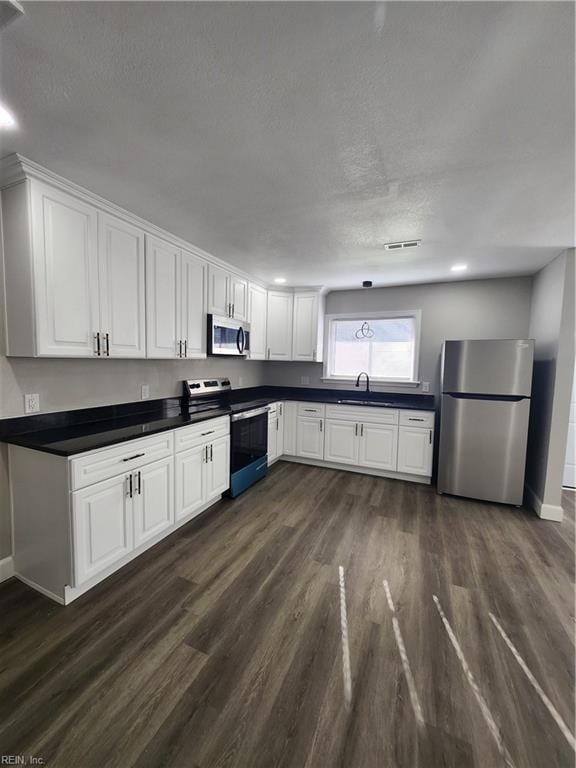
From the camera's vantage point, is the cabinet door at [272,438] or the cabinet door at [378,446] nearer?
the cabinet door at [378,446]

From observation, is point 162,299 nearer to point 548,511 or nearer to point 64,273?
point 64,273

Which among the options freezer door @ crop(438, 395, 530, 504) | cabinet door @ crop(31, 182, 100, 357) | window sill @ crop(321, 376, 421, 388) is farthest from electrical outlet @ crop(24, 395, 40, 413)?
freezer door @ crop(438, 395, 530, 504)

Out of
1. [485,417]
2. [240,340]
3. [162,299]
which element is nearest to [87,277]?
[162,299]

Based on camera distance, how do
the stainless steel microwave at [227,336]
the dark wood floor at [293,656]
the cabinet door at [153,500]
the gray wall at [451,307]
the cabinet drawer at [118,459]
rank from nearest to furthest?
1. the dark wood floor at [293,656]
2. the cabinet drawer at [118,459]
3. the cabinet door at [153,500]
4. the stainless steel microwave at [227,336]
5. the gray wall at [451,307]

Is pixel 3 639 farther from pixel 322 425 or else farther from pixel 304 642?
pixel 322 425

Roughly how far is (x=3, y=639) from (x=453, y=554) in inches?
112

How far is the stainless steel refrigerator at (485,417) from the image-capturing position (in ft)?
10.5

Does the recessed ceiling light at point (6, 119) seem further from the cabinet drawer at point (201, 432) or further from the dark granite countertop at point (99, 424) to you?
the cabinet drawer at point (201, 432)

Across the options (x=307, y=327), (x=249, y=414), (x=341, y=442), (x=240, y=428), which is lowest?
(x=341, y=442)

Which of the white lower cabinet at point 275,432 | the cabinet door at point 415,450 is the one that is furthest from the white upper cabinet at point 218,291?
the cabinet door at point 415,450

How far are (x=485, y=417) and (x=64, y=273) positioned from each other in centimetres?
386

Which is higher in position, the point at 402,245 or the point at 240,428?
the point at 402,245

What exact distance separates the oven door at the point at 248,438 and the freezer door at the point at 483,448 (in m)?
2.04

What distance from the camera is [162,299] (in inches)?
105
